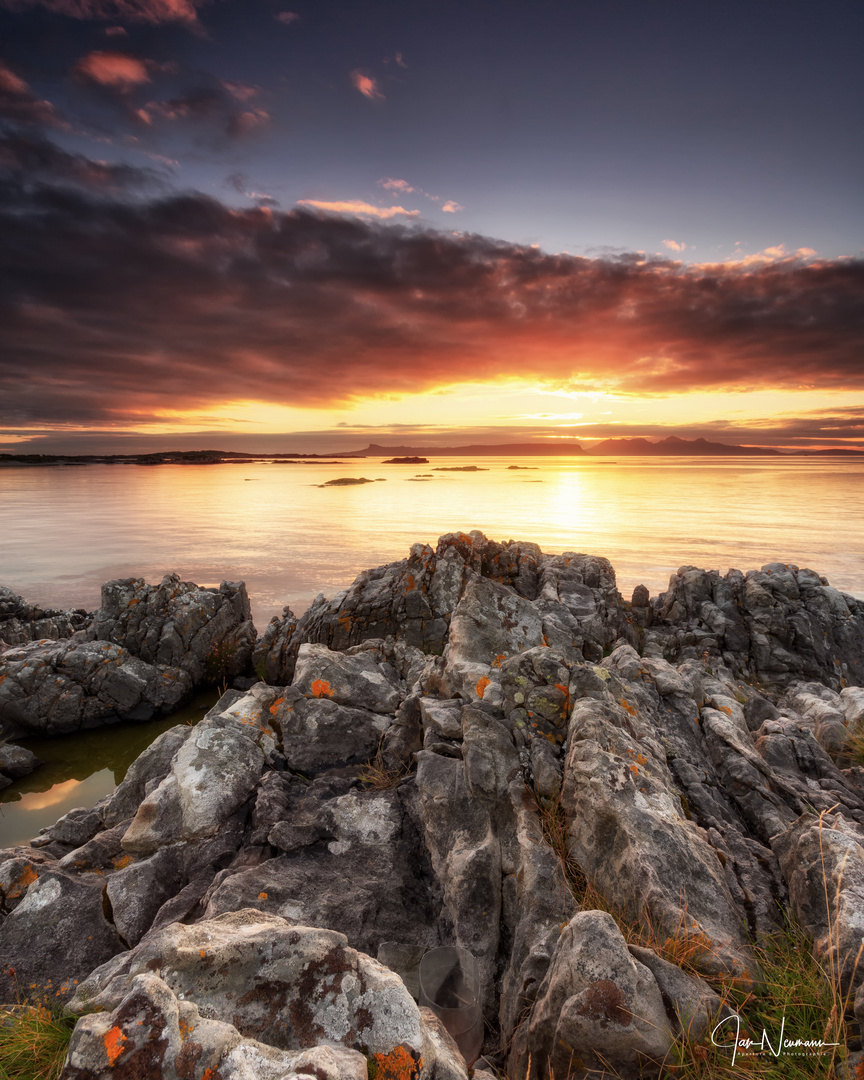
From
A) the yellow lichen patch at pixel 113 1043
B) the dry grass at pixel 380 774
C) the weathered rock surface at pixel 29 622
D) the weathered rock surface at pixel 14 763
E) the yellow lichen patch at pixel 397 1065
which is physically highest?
the yellow lichen patch at pixel 113 1043

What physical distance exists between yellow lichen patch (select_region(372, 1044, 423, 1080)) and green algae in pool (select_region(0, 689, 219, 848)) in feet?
45.7

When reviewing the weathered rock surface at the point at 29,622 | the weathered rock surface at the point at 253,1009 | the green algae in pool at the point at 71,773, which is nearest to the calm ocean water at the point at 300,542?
the green algae in pool at the point at 71,773

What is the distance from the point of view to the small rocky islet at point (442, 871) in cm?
382

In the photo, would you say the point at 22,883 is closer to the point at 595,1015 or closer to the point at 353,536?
the point at 595,1015

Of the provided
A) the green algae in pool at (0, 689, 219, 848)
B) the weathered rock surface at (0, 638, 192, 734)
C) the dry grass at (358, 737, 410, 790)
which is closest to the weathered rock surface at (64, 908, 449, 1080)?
the dry grass at (358, 737, 410, 790)

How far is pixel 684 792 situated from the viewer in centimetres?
757

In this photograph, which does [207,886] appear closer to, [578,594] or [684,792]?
[684,792]

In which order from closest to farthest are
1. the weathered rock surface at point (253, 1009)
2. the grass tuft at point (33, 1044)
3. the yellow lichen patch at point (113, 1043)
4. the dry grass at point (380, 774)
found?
the yellow lichen patch at point (113, 1043), the weathered rock surface at point (253, 1009), the grass tuft at point (33, 1044), the dry grass at point (380, 774)

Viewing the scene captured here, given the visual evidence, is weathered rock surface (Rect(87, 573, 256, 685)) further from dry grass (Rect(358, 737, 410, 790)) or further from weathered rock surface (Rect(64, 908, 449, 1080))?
weathered rock surface (Rect(64, 908, 449, 1080))

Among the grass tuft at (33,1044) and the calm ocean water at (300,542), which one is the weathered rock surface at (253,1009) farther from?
the calm ocean water at (300,542)

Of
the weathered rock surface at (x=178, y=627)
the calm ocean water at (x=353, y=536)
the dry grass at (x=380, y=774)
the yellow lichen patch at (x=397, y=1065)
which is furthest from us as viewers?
the calm ocean water at (x=353, y=536)

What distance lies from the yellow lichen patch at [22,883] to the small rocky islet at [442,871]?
4 centimetres

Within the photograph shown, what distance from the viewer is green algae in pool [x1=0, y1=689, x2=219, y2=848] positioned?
14.4 meters

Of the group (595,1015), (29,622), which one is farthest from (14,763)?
(595,1015)
